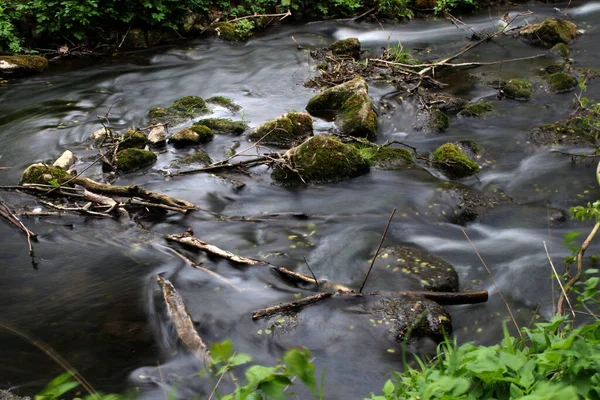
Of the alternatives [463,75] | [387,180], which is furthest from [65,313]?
[463,75]

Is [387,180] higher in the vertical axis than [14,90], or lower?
lower

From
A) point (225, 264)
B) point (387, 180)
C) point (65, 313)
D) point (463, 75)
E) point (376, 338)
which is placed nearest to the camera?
point (376, 338)

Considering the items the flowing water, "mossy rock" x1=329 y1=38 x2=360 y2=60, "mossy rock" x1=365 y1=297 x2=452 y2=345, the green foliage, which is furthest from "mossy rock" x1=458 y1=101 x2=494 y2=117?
the green foliage

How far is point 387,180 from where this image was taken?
6.82 meters

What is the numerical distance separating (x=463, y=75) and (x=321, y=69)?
2982mm

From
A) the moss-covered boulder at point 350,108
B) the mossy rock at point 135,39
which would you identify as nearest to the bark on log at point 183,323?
the moss-covered boulder at point 350,108

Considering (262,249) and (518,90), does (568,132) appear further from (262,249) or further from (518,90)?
(262,249)

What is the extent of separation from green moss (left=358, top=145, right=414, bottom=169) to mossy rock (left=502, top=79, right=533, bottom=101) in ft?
10.6

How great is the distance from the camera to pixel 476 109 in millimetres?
8844

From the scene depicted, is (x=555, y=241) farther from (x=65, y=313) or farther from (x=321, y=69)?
(x=321, y=69)

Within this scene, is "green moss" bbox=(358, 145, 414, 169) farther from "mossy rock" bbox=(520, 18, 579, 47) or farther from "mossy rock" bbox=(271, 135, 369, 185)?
"mossy rock" bbox=(520, 18, 579, 47)

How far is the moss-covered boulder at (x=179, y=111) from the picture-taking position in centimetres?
926

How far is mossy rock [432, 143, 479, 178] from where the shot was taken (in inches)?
271

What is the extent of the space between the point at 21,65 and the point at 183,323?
33.4 ft
